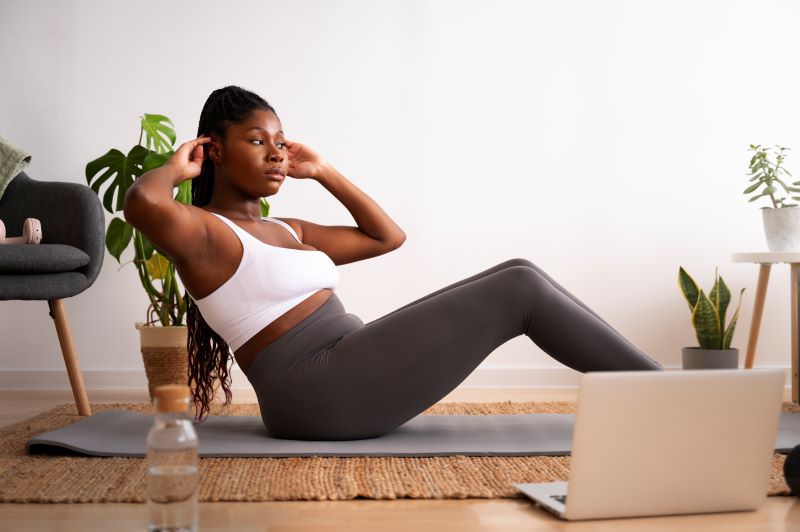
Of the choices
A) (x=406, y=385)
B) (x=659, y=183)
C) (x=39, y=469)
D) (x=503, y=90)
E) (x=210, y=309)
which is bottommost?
(x=39, y=469)

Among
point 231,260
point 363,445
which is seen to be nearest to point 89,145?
point 231,260

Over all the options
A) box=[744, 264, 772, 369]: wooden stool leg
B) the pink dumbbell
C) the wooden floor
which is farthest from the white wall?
the wooden floor

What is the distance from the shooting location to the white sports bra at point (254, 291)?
6.09 ft

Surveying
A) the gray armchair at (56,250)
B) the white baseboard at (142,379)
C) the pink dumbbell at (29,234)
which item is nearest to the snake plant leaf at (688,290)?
the white baseboard at (142,379)

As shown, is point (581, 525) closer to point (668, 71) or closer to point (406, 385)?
point (406, 385)

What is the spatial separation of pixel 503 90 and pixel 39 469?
253 centimetres

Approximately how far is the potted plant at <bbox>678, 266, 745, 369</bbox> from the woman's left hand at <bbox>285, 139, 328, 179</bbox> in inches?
65.9

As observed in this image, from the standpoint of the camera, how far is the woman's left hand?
217 cm

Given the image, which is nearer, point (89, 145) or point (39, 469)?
point (39, 469)

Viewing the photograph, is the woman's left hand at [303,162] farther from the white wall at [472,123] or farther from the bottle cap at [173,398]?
the white wall at [472,123]

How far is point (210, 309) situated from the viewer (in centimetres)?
186

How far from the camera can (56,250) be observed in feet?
8.53

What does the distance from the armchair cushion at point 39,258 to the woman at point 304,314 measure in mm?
826

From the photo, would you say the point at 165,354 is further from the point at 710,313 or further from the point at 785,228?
the point at 785,228
